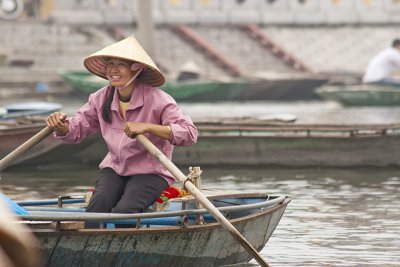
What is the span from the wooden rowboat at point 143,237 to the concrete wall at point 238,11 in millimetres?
29812

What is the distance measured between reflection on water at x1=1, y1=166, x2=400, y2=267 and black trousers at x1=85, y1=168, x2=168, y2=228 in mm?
1210

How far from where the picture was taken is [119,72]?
20.3 feet

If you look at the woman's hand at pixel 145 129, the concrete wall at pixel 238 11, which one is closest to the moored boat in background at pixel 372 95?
the concrete wall at pixel 238 11

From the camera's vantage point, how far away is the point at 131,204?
6.04 metres

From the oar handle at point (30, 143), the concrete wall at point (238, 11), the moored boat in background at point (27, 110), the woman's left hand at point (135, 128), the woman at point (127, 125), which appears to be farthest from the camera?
the concrete wall at point (238, 11)

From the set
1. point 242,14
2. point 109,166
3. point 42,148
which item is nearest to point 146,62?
point 109,166

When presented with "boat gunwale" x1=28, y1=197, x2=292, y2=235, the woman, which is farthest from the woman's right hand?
"boat gunwale" x1=28, y1=197, x2=292, y2=235

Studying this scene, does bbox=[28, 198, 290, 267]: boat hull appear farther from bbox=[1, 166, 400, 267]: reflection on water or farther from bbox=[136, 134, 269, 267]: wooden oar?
bbox=[1, 166, 400, 267]: reflection on water

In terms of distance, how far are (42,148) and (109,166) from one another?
7.04 m

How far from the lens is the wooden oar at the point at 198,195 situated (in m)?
5.77

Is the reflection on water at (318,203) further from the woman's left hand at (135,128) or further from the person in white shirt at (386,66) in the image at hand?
the person in white shirt at (386,66)

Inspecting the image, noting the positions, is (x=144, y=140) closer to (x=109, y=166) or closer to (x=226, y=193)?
(x=109, y=166)

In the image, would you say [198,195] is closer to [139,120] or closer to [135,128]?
[135,128]

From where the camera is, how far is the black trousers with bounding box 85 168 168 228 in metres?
6.06
